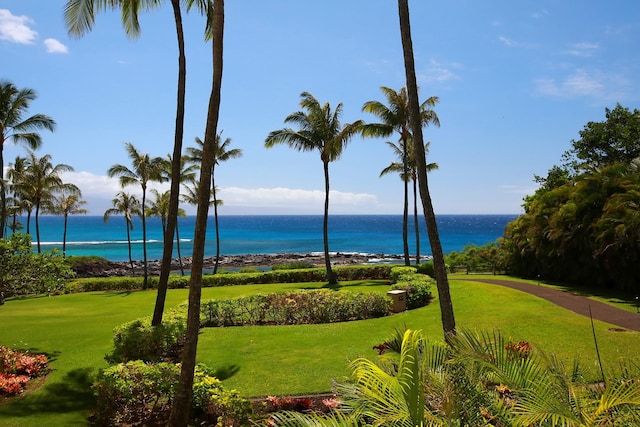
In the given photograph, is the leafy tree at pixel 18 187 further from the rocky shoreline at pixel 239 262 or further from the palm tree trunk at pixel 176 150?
the palm tree trunk at pixel 176 150

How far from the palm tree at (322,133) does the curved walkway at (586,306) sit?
36.2 ft

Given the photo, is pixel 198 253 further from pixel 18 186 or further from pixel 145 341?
pixel 18 186

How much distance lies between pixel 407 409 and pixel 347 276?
78.4ft

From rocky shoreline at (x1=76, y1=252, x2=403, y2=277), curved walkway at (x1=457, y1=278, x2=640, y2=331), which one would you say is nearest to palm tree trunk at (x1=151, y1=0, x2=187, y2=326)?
curved walkway at (x1=457, y1=278, x2=640, y2=331)

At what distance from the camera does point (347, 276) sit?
27.3 meters

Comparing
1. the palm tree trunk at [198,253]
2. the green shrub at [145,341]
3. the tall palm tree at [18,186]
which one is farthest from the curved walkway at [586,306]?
the tall palm tree at [18,186]

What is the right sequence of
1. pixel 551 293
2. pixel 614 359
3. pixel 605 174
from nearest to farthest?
1. pixel 614 359
2. pixel 551 293
3. pixel 605 174

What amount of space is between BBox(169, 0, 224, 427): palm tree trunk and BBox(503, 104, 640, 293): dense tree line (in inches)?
620

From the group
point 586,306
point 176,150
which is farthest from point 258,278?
point 586,306

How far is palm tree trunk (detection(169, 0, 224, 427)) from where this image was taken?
6477 millimetres

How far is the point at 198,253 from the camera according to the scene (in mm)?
6648

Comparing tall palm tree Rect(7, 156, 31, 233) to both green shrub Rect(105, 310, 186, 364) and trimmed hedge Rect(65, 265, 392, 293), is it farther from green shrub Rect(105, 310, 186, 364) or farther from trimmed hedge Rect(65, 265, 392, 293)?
green shrub Rect(105, 310, 186, 364)

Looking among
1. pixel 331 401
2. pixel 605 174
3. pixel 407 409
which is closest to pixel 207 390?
pixel 331 401

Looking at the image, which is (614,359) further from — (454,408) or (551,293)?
(551,293)
